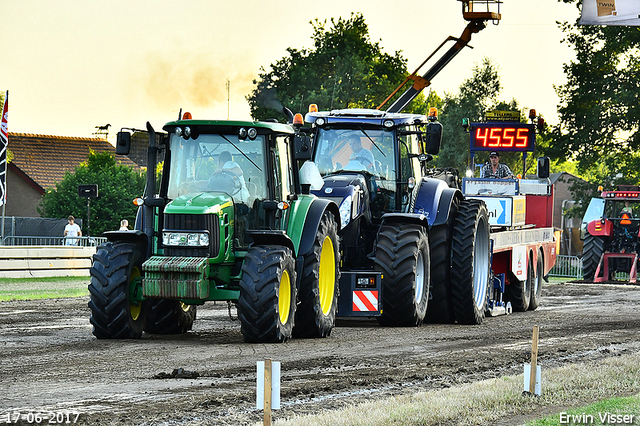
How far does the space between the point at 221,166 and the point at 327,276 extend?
210 centimetres

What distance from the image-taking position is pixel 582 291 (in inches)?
983

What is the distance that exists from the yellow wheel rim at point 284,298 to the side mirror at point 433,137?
3.64 metres

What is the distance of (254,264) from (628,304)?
467 inches

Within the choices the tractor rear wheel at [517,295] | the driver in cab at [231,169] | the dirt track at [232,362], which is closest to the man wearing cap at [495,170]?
the tractor rear wheel at [517,295]

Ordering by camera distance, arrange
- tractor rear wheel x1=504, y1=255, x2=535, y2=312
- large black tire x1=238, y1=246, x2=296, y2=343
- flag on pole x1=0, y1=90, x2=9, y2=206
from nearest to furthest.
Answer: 1. large black tire x1=238, y1=246, x2=296, y2=343
2. tractor rear wheel x1=504, y1=255, x2=535, y2=312
3. flag on pole x1=0, y1=90, x2=9, y2=206

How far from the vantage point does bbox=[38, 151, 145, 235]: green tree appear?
5353cm

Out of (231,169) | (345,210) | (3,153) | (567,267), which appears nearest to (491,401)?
(231,169)

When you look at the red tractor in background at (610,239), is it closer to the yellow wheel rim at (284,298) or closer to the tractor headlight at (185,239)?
the yellow wheel rim at (284,298)

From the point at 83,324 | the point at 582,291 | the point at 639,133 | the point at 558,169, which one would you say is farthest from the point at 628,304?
the point at 558,169

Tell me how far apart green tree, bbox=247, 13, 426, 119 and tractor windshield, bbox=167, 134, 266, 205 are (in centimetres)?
4275

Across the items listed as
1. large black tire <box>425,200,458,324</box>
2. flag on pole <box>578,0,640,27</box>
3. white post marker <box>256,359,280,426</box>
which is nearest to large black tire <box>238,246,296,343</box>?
large black tire <box>425,200,458,324</box>

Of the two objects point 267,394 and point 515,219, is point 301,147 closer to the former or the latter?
point 267,394

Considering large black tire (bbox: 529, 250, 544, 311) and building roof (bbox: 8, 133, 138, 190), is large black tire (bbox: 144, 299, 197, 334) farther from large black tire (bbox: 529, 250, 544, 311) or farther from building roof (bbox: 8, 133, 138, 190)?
building roof (bbox: 8, 133, 138, 190)

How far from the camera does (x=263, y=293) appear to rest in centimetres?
1050
